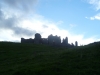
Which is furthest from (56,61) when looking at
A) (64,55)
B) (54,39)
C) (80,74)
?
(54,39)

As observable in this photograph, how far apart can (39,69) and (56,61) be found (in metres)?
3.98

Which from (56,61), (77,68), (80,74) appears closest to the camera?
(80,74)

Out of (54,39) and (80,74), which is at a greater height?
(54,39)

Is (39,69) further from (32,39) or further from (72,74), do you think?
(32,39)

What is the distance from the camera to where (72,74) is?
23406mm

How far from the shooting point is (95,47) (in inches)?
1328

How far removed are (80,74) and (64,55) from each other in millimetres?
8220

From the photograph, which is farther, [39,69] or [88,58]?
[88,58]

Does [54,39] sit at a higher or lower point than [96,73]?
higher

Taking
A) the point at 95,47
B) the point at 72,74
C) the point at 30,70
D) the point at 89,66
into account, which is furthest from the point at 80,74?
the point at 95,47

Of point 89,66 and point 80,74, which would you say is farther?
point 89,66

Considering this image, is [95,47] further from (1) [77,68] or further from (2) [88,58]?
(1) [77,68]

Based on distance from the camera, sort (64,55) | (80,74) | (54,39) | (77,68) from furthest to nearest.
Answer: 1. (54,39)
2. (64,55)
3. (77,68)
4. (80,74)

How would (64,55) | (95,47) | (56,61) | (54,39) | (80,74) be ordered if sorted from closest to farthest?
(80,74), (56,61), (64,55), (95,47), (54,39)
